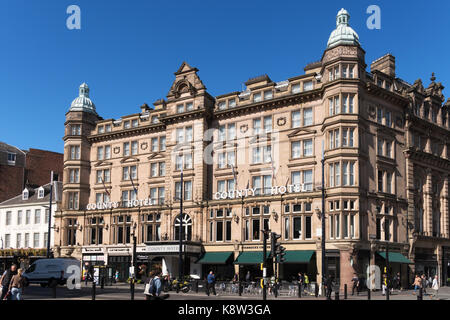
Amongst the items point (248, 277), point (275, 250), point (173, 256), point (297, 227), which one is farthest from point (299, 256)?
point (275, 250)

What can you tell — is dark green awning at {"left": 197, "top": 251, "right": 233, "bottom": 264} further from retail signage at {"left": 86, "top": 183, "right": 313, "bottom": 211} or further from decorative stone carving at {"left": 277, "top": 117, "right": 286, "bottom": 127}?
decorative stone carving at {"left": 277, "top": 117, "right": 286, "bottom": 127}

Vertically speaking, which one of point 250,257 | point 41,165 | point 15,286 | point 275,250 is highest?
point 41,165

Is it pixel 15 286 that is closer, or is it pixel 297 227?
pixel 15 286

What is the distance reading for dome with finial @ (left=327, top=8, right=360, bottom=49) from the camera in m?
50.0

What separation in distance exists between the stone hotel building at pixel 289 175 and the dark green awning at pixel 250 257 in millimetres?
135

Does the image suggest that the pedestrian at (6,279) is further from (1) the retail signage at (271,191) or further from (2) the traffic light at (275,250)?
(1) the retail signage at (271,191)

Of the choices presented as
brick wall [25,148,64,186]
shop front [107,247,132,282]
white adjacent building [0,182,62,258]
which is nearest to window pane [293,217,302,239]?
shop front [107,247,132,282]

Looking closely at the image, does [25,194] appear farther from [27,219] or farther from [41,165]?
[41,165]

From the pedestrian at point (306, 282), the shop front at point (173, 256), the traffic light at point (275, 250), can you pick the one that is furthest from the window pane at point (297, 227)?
the traffic light at point (275, 250)

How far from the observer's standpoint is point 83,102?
2771 inches

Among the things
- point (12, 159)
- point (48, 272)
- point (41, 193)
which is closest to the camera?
point (48, 272)

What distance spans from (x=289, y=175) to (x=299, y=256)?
27.2 feet

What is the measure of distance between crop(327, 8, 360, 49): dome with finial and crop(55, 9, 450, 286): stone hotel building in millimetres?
127
